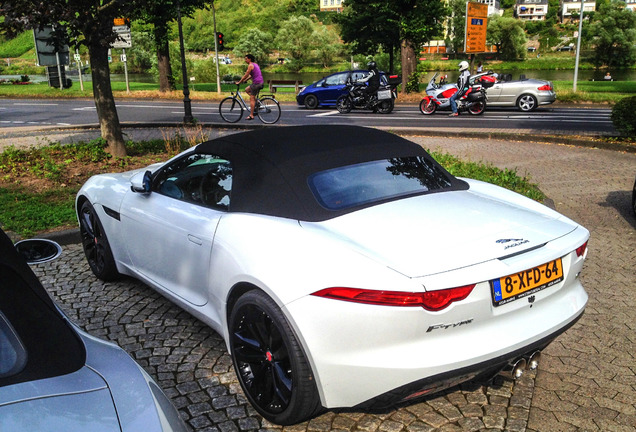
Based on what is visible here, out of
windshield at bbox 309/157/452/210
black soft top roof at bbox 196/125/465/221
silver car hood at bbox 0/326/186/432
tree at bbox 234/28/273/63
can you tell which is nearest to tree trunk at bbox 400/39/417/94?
black soft top roof at bbox 196/125/465/221

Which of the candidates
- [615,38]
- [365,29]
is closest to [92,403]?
[365,29]

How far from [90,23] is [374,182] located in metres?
7.53

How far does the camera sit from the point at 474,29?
31.2 m

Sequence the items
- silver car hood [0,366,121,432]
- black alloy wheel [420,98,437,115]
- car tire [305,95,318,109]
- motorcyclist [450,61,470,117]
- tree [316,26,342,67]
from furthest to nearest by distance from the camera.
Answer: tree [316,26,342,67], car tire [305,95,318,109], black alloy wheel [420,98,437,115], motorcyclist [450,61,470,117], silver car hood [0,366,121,432]

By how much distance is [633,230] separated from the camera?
6.81 meters

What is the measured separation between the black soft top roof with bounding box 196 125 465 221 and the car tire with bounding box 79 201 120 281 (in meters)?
1.47

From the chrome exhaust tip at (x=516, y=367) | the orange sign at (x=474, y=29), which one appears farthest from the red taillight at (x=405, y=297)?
the orange sign at (x=474, y=29)

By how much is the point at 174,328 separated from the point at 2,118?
71.3ft

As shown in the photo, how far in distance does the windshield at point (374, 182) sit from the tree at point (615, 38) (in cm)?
6756

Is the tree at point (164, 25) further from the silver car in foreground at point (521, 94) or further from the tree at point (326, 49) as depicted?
the tree at point (326, 49)

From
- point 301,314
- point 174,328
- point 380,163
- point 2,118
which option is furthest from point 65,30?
point 2,118

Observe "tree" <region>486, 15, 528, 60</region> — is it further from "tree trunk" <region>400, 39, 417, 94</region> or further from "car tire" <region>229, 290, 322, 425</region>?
"car tire" <region>229, 290, 322, 425</region>

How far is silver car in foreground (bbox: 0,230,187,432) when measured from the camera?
153 centimetres

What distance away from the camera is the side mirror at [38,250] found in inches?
97.3
